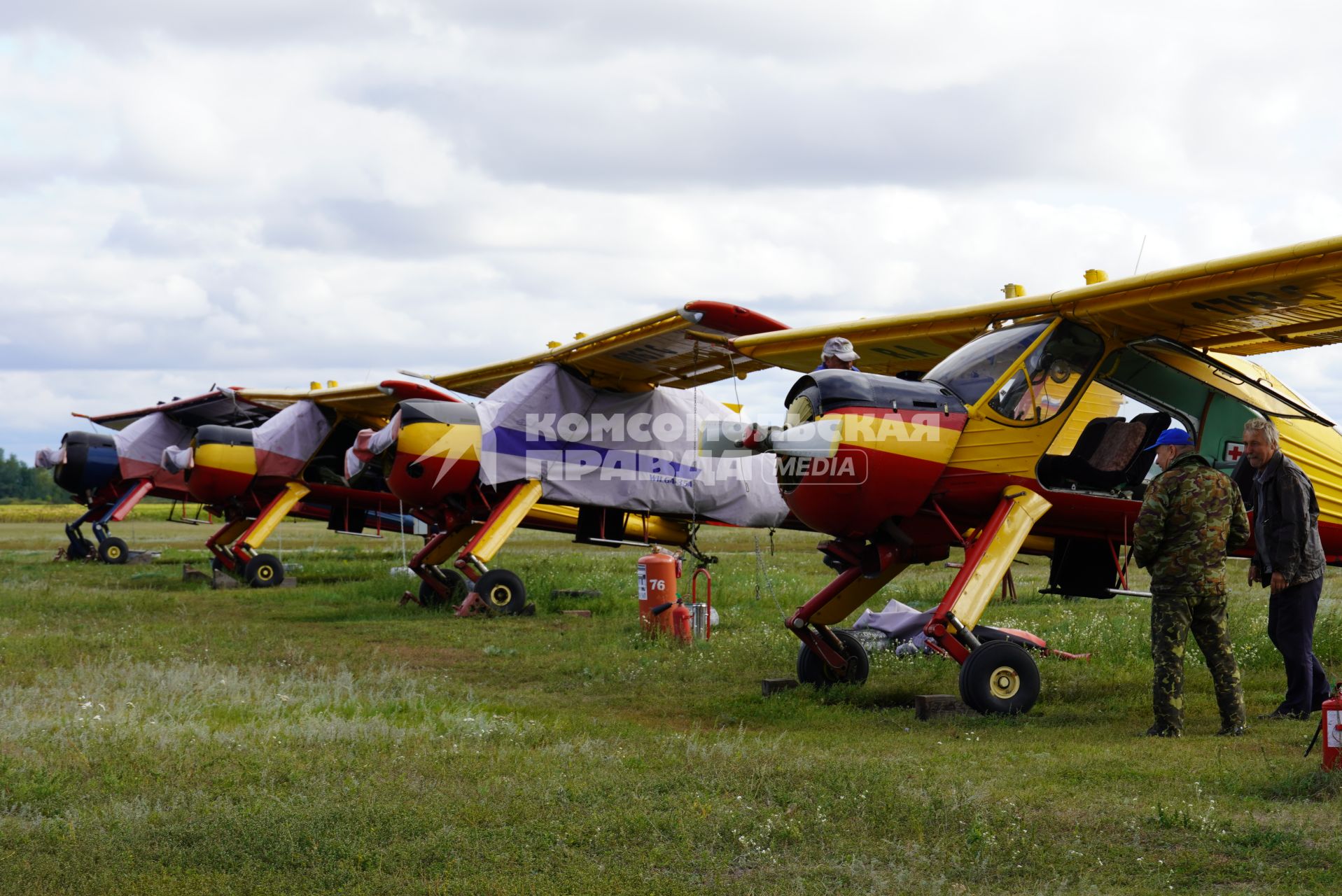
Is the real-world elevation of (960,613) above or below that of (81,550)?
above

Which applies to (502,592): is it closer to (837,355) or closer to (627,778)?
(837,355)

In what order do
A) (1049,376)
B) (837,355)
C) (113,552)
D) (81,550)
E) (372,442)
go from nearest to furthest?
1. (1049,376)
2. (837,355)
3. (372,442)
4. (113,552)
5. (81,550)

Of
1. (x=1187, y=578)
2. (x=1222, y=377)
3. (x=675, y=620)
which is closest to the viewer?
(x=1187, y=578)

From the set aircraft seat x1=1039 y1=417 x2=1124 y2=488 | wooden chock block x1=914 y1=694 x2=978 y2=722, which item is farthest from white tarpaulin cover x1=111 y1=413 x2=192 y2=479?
wooden chock block x1=914 y1=694 x2=978 y2=722

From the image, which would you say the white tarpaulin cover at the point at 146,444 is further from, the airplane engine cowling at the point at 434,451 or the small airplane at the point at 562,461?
the airplane engine cowling at the point at 434,451

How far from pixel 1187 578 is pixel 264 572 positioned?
58.8ft

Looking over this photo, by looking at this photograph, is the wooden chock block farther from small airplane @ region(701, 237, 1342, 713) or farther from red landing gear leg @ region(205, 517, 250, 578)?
red landing gear leg @ region(205, 517, 250, 578)

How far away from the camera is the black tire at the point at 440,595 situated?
16.9m

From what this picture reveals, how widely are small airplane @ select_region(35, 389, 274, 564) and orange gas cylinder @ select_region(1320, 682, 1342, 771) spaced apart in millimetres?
24666

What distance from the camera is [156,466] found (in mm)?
27750

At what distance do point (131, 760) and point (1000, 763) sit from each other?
462cm

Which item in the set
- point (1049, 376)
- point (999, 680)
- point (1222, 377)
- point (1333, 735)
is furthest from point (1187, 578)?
point (1222, 377)

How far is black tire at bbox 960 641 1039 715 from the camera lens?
26.4 ft

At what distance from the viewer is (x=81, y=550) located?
28.2 metres
